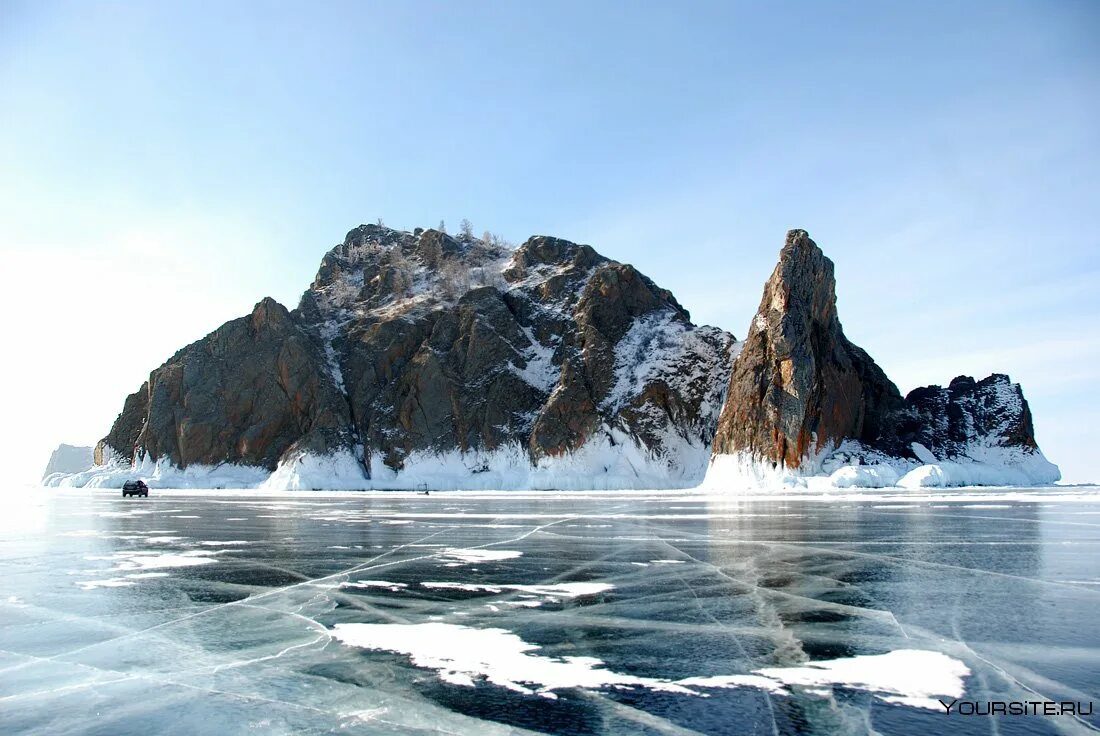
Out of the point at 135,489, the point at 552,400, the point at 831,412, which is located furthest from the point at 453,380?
the point at 831,412

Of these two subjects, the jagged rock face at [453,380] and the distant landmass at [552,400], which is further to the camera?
the jagged rock face at [453,380]

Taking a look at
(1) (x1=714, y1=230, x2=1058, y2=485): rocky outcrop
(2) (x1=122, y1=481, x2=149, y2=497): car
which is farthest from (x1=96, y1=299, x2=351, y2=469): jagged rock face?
(1) (x1=714, y1=230, x2=1058, y2=485): rocky outcrop

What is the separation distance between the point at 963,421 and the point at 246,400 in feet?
280

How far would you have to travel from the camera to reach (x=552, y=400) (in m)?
84.8

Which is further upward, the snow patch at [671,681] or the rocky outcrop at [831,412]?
the rocky outcrop at [831,412]

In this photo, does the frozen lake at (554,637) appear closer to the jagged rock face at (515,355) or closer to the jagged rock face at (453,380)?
the jagged rock face at (515,355)

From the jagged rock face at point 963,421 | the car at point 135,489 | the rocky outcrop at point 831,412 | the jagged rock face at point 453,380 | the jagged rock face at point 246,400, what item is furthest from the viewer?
the jagged rock face at point 246,400

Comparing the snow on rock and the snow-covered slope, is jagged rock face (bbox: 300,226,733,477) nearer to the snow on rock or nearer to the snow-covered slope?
the snow on rock

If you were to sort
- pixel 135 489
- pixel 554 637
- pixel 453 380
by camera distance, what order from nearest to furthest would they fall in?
pixel 554 637 → pixel 135 489 → pixel 453 380

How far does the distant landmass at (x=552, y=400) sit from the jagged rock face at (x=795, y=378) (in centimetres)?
21

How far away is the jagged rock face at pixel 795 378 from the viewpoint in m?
65.4

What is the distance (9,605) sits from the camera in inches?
474

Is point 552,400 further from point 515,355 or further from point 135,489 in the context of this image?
point 135,489

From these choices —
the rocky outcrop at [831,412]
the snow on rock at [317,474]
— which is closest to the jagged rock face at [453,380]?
the snow on rock at [317,474]
